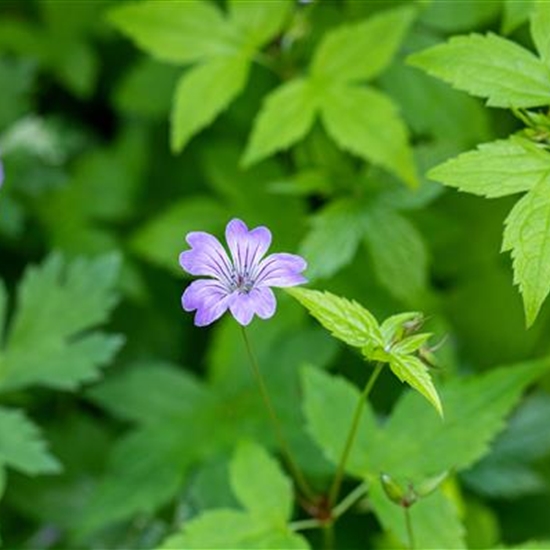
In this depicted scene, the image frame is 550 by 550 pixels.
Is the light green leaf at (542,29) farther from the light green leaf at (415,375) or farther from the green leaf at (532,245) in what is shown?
the light green leaf at (415,375)

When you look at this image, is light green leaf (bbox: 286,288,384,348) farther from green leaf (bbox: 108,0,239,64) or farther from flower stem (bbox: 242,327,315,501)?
green leaf (bbox: 108,0,239,64)

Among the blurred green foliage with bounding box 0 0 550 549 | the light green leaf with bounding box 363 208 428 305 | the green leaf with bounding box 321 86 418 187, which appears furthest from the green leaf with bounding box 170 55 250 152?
the light green leaf with bounding box 363 208 428 305

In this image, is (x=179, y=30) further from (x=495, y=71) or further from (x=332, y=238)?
(x=495, y=71)

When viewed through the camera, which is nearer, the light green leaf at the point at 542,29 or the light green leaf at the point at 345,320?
the light green leaf at the point at 345,320

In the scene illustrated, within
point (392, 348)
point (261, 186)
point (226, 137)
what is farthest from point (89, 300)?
point (392, 348)

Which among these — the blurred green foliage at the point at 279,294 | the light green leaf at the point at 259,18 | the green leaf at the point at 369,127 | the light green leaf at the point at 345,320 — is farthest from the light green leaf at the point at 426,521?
the light green leaf at the point at 259,18

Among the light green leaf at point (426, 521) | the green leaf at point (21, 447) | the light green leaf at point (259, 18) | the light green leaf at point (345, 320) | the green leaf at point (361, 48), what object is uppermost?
the light green leaf at point (259, 18)
